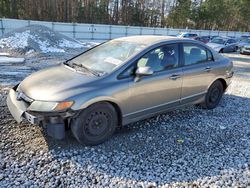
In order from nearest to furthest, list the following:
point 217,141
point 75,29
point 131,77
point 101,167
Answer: point 101,167
point 131,77
point 217,141
point 75,29

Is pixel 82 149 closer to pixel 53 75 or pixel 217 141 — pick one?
pixel 53 75

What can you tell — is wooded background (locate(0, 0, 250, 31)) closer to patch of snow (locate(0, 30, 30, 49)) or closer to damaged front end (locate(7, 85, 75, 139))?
patch of snow (locate(0, 30, 30, 49))

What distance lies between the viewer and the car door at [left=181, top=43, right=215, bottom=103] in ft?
15.4

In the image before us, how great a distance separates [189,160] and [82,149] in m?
1.52

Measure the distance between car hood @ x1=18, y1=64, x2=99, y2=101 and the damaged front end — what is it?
3.2 inches

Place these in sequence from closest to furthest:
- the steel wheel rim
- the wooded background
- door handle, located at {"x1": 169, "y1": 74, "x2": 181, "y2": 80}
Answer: the steel wheel rim < door handle, located at {"x1": 169, "y1": 74, "x2": 181, "y2": 80} < the wooded background

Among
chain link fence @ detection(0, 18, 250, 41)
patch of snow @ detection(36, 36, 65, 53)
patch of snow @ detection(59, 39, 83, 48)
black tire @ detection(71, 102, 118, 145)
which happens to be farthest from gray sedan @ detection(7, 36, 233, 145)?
chain link fence @ detection(0, 18, 250, 41)

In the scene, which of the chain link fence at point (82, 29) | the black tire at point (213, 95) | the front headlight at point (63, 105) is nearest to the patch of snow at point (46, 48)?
the chain link fence at point (82, 29)

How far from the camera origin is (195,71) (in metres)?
4.82

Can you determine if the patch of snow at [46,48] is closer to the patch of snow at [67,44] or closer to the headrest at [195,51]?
the patch of snow at [67,44]

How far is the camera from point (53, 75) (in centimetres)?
390

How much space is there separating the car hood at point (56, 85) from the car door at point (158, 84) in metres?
0.75

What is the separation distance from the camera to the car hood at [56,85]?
132 inches

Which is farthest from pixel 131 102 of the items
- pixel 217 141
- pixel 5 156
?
pixel 5 156
